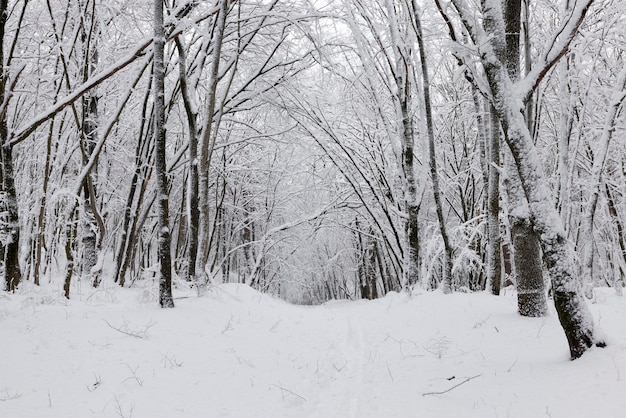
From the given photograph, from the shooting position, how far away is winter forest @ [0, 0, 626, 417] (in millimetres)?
3898

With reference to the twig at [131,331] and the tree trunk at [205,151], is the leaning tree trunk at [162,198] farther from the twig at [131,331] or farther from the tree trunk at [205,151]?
the tree trunk at [205,151]

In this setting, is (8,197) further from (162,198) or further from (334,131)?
(334,131)

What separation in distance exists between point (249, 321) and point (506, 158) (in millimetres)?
4427

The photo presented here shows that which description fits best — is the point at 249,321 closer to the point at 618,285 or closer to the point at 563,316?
the point at 563,316

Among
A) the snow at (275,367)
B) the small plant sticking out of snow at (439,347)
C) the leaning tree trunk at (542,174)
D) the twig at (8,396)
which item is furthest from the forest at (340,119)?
the twig at (8,396)

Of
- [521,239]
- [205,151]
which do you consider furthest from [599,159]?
[205,151]

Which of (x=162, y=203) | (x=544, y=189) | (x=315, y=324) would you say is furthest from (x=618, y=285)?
(x=162, y=203)

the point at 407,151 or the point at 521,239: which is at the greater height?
the point at 407,151

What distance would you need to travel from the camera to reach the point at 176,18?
6.78 m

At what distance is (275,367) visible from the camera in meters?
4.55

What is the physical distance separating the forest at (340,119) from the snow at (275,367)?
1.80ft

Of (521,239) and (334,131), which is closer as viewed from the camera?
(521,239)

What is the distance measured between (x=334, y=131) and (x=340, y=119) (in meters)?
2.31

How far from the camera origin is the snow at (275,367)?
3.02 m
